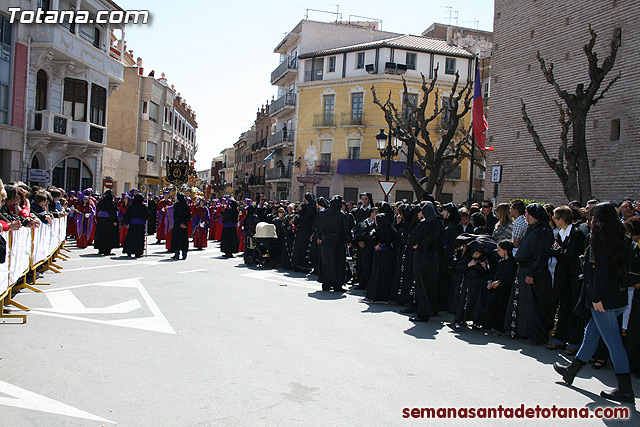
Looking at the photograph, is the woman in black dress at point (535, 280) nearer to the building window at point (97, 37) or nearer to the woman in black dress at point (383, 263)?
the woman in black dress at point (383, 263)

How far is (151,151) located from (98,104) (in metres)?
17.0

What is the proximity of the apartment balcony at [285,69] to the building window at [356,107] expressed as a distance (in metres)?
7.44

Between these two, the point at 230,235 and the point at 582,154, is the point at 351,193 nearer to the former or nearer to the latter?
the point at 230,235

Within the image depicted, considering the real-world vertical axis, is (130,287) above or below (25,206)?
below

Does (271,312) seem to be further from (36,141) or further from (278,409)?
(36,141)

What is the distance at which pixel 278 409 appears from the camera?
4727 millimetres

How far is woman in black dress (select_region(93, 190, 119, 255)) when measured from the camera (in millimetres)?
16281

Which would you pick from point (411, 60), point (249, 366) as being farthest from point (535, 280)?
point (411, 60)

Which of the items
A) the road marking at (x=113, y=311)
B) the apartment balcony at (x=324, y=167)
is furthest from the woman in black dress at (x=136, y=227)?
the apartment balcony at (x=324, y=167)

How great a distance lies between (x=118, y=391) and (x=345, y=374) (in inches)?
86.8

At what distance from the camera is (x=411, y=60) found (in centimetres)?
4419

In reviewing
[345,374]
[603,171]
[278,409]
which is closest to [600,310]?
[345,374]

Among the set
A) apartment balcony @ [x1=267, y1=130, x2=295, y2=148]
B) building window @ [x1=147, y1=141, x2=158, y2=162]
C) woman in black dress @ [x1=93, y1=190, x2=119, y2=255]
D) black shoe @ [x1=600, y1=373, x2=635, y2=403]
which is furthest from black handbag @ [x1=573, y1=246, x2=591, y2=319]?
apartment balcony @ [x1=267, y1=130, x2=295, y2=148]

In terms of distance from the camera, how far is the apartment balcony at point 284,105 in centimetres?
4938
